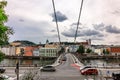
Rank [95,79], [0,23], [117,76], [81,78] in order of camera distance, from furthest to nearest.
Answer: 1. [81,78]
2. [95,79]
3. [117,76]
4. [0,23]

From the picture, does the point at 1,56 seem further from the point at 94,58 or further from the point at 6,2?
the point at 94,58

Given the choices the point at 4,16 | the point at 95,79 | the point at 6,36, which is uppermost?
the point at 4,16

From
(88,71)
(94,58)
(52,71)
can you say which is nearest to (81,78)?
(88,71)

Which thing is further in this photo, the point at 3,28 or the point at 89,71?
the point at 89,71

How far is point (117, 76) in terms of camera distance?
44.2 m

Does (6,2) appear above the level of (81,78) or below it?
above

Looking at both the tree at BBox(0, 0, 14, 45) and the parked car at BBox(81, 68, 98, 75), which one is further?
the parked car at BBox(81, 68, 98, 75)

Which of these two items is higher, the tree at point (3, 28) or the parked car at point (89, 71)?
the tree at point (3, 28)

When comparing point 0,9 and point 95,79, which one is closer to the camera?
point 0,9

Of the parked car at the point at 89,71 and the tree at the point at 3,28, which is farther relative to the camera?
the parked car at the point at 89,71

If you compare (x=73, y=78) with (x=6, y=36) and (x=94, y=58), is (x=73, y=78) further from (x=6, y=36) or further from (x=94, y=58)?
(x=94, y=58)

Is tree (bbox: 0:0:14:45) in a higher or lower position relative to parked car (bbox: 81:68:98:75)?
higher

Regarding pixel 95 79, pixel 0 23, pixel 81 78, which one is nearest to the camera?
pixel 0 23

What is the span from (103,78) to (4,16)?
3360 centimetres
